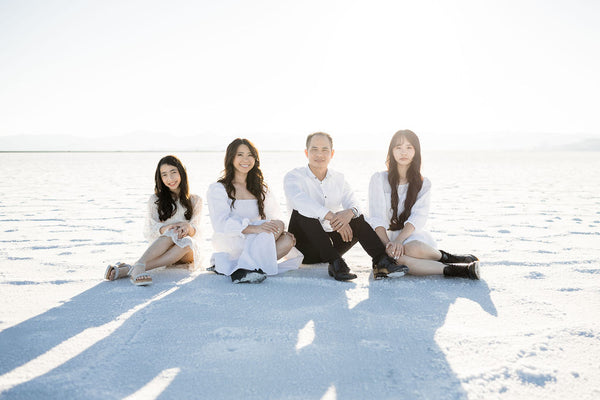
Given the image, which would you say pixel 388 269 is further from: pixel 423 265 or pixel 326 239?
pixel 326 239

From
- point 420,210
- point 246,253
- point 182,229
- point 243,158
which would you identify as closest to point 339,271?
point 246,253

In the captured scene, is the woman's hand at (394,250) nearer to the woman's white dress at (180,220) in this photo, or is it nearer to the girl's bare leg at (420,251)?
the girl's bare leg at (420,251)

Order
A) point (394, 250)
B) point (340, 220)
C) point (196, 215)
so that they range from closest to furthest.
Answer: point (394, 250) < point (340, 220) < point (196, 215)

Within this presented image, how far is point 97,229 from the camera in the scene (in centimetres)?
553

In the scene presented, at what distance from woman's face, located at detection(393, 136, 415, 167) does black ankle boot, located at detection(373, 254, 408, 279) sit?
86cm

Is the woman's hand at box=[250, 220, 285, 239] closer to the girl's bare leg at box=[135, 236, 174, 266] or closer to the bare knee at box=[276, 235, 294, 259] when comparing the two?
the bare knee at box=[276, 235, 294, 259]

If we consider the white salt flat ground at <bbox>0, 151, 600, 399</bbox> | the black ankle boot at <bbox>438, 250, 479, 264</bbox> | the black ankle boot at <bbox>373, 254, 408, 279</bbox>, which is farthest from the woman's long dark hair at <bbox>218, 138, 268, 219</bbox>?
the black ankle boot at <bbox>438, 250, 479, 264</bbox>

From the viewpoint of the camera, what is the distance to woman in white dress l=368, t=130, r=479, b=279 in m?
3.43

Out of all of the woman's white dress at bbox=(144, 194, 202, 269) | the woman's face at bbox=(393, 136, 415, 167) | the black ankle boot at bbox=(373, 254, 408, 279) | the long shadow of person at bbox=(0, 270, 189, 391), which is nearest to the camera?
the long shadow of person at bbox=(0, 270, 189, 391)

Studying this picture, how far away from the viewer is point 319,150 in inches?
144

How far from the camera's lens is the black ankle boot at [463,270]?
3.30m

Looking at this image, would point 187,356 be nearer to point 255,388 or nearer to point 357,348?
point 255,388

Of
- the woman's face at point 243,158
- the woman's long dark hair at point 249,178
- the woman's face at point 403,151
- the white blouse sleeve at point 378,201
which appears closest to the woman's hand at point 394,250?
the white blouse sleeve at point 378,201

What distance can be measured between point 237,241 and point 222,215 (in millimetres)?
261
